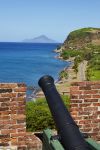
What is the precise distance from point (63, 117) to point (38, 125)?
5.69m

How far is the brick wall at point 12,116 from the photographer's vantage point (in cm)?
652

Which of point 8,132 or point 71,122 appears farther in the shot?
point 8,132

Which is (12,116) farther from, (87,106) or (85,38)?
(85,38)

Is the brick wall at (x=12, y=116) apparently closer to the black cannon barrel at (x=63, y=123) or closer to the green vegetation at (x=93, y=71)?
the black cannon barrel at (x=63, y=123)

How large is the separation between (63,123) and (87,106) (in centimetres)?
201

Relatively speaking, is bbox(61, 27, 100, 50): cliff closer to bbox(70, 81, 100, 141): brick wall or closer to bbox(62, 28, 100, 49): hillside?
bbox(62, 28, 100, 49): hillside

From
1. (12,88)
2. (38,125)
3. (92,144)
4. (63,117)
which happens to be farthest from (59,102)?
(38,125)

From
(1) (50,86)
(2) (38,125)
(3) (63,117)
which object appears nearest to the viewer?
(3) (63,117)

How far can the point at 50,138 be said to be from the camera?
5.02 m

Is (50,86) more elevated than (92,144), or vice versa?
(50,86)

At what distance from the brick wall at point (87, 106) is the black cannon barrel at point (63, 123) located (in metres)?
0.88

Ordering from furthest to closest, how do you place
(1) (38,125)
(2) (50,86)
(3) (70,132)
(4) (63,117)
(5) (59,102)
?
(1) (38,125) → (2) (50,86) → (5) (59,102) → (4) (63,117) → (3) (70,132)

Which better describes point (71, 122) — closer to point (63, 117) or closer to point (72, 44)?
point (63, 117)

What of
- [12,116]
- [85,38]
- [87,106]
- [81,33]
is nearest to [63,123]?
[12,116]
